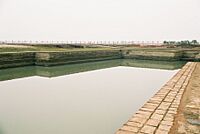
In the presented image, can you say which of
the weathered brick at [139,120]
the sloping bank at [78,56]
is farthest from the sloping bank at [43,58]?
the weathered brick at [139,120]

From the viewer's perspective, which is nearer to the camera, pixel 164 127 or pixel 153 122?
pixel 164 127

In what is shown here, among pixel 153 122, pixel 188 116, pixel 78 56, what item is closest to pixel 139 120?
pixel 153 122

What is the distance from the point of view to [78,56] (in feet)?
72.0

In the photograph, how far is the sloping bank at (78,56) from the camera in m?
16.7

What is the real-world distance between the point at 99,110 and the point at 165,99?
1.89m

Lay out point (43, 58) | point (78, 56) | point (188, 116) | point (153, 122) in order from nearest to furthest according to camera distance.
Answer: point (153, 122) < point (188, 116) < point (43, 58) < point (78, 56)

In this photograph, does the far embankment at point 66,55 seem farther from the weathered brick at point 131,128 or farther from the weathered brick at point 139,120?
the weathered brick at point 131,128

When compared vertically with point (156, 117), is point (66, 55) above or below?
above

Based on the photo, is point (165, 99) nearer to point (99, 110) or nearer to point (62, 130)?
point (99, 110)

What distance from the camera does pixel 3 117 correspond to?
596 centimetres

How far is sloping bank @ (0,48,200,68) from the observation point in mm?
16725

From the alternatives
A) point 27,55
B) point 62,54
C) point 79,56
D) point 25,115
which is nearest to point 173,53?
point 79,56

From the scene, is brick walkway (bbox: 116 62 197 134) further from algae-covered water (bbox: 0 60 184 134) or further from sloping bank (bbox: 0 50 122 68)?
sloping bank (bbox: 0 50 122 68)

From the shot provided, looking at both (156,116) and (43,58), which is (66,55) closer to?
(43,58)
